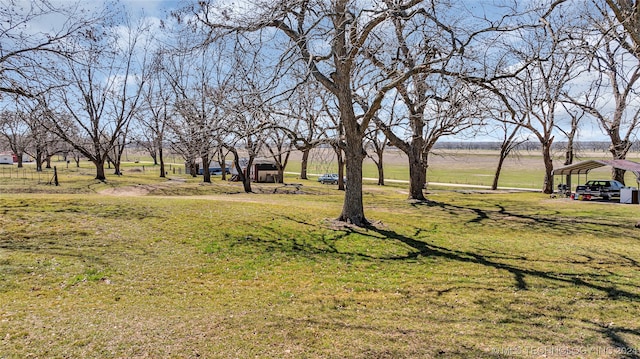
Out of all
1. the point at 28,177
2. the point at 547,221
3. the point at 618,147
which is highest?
the point at 618,147

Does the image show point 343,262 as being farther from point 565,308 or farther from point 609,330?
point 609,330

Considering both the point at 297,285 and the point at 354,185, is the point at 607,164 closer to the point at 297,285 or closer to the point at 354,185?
the point at 354,185

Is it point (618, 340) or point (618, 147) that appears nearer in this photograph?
point (618, 340)

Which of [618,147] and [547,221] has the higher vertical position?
[618,147]

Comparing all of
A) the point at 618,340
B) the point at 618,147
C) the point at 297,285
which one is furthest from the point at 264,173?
the point at 618,340

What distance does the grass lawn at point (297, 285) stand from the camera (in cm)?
479

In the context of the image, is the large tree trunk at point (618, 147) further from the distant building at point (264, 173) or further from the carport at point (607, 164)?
the distant building at point (264, 173)

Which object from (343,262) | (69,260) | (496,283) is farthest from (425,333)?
(69,260)

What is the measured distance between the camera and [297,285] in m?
7.45

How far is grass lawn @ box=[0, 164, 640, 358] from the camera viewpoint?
4.79 metres

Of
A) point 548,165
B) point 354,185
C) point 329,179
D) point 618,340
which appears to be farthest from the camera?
point 329,179

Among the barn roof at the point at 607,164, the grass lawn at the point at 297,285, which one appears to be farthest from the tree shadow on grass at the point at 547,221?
the barn roof at the point at 607,164

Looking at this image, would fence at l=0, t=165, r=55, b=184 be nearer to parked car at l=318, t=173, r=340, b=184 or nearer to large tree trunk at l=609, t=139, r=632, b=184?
parked car at l=318, t=173, r=340, b=184

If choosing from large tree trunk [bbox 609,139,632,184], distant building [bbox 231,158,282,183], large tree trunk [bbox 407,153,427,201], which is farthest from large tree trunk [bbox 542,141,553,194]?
distant building [bbox 231,158,282,183]
